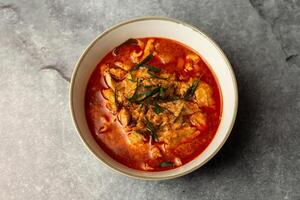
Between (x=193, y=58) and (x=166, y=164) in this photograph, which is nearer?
(x=166, y=164)

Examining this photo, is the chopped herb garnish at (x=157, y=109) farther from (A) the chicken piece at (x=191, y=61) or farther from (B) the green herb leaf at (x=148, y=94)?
(A) the chicken piece at (x=191, y=61)

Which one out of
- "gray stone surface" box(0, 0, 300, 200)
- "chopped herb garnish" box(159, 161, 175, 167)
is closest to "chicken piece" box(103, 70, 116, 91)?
"gray stone surface" box(0, 0, 300, 200)

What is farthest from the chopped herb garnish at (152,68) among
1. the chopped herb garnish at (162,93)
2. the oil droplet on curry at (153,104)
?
the chopped herb garnish at (162,93)

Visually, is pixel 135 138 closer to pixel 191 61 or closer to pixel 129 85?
pixel 129 85

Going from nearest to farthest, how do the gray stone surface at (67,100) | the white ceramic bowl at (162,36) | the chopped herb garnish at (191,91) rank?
the white ceramic bowl at (162,36) → the chopped herb garnish at (191,91) → the gray stone surface at (67,100)

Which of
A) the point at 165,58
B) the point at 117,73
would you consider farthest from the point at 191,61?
the point at 117,73

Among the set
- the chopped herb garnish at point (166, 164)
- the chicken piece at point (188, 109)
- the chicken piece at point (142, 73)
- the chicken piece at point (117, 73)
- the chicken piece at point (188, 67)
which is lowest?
the chopped herb garnish at point (166, 164)
